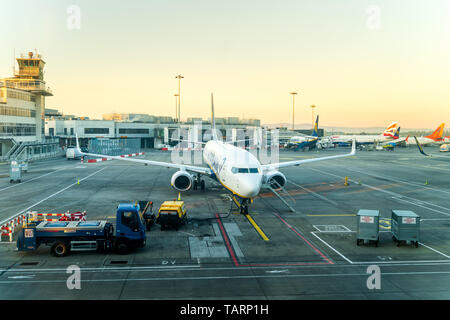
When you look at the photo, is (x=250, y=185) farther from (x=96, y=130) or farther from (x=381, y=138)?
(x=381, y=138)

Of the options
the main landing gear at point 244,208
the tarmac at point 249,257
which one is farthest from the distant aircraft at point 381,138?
the main landing gear at point 244,208

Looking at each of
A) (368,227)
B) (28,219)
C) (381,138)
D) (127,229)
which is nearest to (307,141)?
(381,138)

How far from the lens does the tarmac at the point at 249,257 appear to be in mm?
15555

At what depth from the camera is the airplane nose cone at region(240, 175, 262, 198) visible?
2698 centimetres

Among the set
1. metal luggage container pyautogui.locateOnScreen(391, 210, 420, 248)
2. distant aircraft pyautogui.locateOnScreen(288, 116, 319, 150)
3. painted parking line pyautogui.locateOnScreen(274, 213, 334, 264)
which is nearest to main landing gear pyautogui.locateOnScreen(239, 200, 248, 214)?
painted parking line pyautogui.locateOnScreen(274, 213, 334, 264)

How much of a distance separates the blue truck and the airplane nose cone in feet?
30.9

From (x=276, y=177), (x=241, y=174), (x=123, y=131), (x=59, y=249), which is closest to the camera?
(x=59, y=249)

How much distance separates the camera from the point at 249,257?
20.0 meters

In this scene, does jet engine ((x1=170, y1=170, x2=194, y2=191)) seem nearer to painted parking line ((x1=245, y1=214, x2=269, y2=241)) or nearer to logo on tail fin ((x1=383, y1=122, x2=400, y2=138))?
painted parking line ((x1=245, y1=214, x2=269, y2=241))

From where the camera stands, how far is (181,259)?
1961 centimetres

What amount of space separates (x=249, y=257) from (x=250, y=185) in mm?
7917

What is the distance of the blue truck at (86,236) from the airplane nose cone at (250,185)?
9.41 meters
